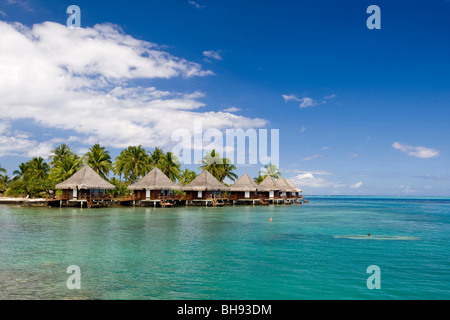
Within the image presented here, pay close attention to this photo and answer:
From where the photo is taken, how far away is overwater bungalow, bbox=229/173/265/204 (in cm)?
Result: 5956

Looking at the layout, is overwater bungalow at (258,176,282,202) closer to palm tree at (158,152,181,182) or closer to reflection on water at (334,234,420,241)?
palm tree at (158,152,181,182)

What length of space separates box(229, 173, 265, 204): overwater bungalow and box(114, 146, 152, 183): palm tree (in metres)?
14.8

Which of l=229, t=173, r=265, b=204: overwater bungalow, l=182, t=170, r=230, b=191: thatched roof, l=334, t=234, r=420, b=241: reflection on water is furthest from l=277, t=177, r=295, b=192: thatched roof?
l=334, t=234, r=420, b=241: reflection on water

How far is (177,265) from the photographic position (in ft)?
42.9

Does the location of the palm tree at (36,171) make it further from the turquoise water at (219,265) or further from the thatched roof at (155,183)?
the turquoise water at (219,265)

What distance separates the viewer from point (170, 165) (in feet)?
204

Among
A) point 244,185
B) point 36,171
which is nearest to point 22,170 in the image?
point 36,171

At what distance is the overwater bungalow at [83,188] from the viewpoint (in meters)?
44.7

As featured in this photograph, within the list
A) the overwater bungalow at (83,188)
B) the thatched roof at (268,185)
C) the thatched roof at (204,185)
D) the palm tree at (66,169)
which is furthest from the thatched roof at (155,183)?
the thatched roof at (268,185)

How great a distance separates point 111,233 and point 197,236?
5286 millimetres

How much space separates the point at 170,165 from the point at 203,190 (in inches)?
419

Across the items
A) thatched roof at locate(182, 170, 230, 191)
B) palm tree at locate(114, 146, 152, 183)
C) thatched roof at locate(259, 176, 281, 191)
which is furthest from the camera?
thatched roof at locate(259, 176, 281, 191)

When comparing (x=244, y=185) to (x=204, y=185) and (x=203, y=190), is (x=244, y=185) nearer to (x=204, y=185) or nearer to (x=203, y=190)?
(x=203, y=190)
